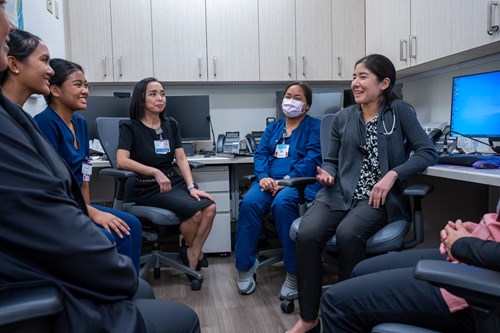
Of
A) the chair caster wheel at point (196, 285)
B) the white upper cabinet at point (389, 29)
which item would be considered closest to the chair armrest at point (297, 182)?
the chair caster wheel at point (196, 285)

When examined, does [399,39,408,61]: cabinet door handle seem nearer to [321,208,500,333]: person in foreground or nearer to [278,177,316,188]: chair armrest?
[278,177,316,188]: chair armrest

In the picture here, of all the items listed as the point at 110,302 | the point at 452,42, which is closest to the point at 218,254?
the point at 452,42

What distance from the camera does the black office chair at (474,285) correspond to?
698 mm

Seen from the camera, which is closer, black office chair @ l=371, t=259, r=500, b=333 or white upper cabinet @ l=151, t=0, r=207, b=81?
black office chair @ l=371, t=259, r=500, b=333

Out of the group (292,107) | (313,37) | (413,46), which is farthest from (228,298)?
(313,37)

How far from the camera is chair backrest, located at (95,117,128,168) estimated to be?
2566 millimetres

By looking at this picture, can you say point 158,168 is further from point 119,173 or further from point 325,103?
point 325,103

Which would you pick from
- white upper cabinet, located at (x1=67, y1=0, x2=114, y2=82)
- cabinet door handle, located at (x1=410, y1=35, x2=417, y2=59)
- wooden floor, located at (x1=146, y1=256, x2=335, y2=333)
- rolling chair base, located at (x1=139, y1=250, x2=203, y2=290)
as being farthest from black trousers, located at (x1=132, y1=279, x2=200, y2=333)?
white upper cabinet, located at (x1=67, y1=0, x2=114, y2=82)

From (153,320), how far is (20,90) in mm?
1192

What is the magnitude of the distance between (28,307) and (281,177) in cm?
204

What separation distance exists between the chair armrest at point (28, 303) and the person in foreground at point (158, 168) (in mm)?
1784

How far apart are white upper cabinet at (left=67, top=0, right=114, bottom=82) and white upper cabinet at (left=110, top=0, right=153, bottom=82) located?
0.05 m

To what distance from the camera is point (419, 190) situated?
67.9 inches

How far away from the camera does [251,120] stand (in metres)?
3.75
